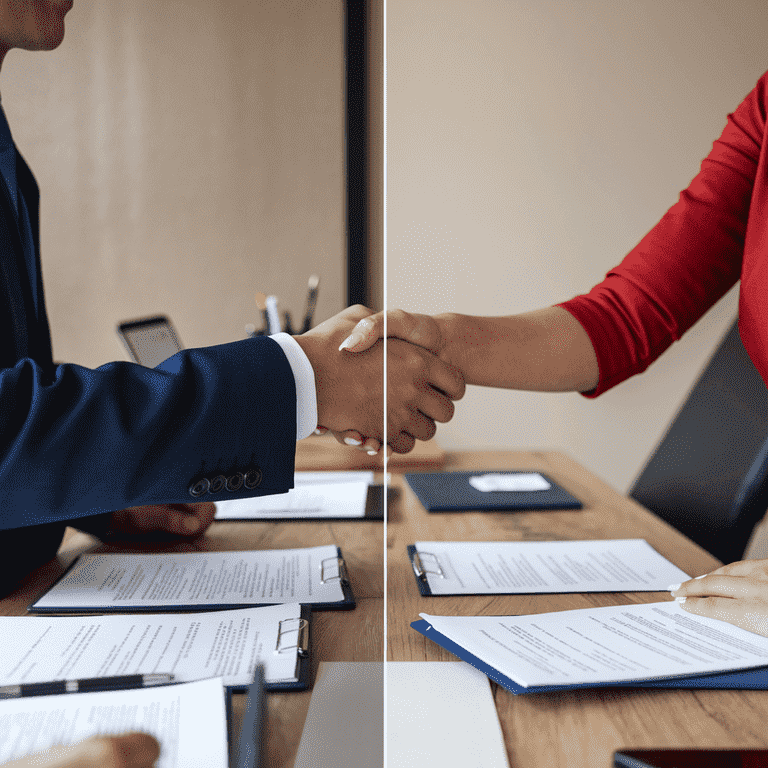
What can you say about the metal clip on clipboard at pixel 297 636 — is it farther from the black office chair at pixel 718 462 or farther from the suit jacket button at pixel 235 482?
the black office chair at pixel 718 462

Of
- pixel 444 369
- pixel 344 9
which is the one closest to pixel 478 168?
pixel 344 9

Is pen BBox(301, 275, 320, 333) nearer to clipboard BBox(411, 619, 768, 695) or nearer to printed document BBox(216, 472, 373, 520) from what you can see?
printed document BBox(216, 472, 373, 520)

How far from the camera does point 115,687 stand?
12.7 inches

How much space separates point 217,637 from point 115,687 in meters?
0.08

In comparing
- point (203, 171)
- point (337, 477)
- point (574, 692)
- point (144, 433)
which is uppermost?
point (203, 171)

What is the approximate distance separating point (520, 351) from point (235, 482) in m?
0.45

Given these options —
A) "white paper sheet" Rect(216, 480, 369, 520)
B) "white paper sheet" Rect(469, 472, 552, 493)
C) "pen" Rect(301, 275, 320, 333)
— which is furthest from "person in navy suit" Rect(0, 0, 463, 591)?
"pen" Rect(301, 275, 320, 333)

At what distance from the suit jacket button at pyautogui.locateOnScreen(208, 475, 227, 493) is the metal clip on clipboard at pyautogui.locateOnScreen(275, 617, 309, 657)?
108 mm

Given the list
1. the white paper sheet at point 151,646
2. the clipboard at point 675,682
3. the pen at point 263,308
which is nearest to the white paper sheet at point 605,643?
the clipboard at point 675,682

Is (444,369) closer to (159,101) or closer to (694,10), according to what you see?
(159,101)

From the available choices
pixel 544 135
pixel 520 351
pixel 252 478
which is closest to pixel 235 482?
pixel 252 478

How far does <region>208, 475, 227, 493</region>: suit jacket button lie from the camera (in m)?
0.49

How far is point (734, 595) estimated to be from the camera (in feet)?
1.52

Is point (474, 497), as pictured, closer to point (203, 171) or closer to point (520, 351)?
point (520, 351)
